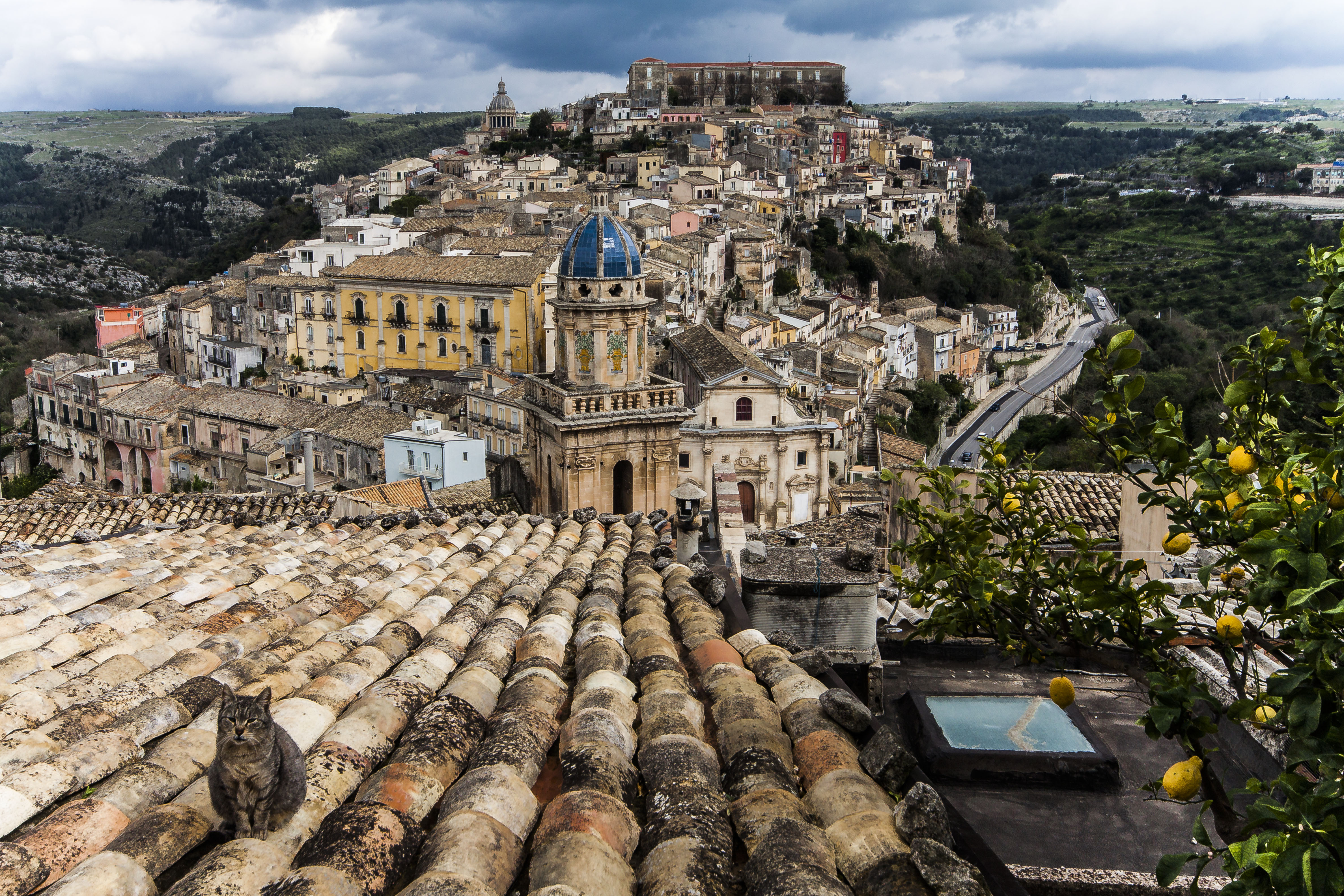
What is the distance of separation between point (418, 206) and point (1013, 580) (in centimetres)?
7262

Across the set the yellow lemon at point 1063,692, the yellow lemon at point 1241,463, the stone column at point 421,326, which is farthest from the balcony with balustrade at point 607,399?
the stone column at point 421,326

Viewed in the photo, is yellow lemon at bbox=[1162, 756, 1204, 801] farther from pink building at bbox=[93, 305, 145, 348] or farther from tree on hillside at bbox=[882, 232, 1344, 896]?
pink building at bbox=[93, 305, 145, 348]

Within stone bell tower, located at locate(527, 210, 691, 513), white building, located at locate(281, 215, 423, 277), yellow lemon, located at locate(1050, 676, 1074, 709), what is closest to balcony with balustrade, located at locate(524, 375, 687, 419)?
stone bell tower, located at locate(527, 210, 691, 513)

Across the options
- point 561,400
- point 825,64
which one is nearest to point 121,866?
point 561,400

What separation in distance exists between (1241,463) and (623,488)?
19.5m

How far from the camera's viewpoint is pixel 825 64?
116 meters

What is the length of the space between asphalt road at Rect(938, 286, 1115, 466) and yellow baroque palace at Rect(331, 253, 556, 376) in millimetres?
18378

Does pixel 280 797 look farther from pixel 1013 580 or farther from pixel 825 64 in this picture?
pixel 825 64

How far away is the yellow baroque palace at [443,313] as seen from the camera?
46.0 metres

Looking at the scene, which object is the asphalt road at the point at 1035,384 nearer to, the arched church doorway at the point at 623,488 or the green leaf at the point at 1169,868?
the arched church doorway at the point at 623,488

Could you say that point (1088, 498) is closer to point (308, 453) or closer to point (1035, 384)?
point (308, 453)

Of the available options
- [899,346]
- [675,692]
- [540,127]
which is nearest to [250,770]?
[675,692]

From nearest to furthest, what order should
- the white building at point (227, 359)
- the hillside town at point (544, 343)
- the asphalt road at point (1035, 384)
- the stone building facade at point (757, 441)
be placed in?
the hillside town at point (544, 343) → the stone building facade at point (757, 441) → the white building at point (227, 359) → the asphalt road at point (1035, 384)

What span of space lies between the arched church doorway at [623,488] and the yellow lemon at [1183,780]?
19.3m
